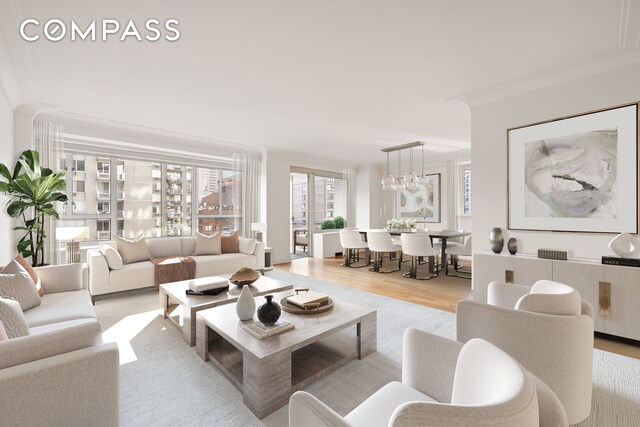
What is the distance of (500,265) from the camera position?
3.23 m

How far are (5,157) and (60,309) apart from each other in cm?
256

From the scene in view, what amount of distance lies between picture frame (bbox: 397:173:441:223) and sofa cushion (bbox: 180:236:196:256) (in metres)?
5.56

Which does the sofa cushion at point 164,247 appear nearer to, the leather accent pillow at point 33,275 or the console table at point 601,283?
the leather accent pillow at point 33,275

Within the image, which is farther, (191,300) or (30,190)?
(30,190)

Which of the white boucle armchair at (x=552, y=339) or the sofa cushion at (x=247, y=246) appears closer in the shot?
the white boucle armchair at (x=552, y=339)

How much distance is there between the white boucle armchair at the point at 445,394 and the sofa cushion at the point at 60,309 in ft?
6.72

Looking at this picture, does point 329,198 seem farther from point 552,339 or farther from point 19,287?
point 552,339

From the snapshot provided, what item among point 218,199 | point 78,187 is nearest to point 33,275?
point 78,187

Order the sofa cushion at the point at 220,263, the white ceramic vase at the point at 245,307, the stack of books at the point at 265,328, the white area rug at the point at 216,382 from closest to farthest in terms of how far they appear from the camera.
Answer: the white area rug at the point at 216,382
the stack of books at the point at 265,328
the white ceramic vase at the point at 245,307
the sofa cushion at the point at 220,263

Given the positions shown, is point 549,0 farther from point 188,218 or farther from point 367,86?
point 188,218

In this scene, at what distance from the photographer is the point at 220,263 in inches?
190

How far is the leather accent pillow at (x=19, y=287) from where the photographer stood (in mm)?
2074

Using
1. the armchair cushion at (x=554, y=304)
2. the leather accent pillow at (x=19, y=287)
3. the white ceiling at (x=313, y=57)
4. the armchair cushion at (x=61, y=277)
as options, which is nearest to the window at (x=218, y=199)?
the white ceiling at (x=313, y=57)

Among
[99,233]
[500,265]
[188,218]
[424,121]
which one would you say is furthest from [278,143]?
[500,265]
